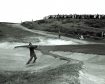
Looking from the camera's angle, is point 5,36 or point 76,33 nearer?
point 5,36

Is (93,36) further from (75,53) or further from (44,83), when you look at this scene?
(44,83)

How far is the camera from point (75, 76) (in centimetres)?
1914

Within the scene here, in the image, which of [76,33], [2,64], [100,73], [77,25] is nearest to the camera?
[100,73]

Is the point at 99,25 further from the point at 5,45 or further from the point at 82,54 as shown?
the point at 82,54

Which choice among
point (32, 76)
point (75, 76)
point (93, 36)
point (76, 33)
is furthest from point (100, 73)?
point (76, 33)

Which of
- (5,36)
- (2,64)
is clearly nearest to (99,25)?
(5,36)

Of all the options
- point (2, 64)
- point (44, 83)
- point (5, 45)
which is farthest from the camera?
point (5, 45)

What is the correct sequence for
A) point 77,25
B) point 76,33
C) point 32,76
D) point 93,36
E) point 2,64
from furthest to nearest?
point 77,25 → point 76,33 → point 93,36 → point 2,64 → point 32,76

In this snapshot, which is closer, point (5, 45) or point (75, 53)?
point (75, 53)

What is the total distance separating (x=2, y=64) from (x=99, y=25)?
43.1 meters

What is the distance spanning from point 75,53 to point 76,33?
80.7ft

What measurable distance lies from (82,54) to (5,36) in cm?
2528

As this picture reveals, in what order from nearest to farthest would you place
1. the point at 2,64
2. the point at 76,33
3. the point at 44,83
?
the point at 44,83
the point at 2,64
the point at 76,33

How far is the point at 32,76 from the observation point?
19125 mm
